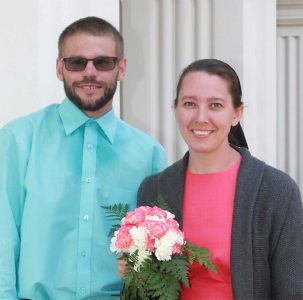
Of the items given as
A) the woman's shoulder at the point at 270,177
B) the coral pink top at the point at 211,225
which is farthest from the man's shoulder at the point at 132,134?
the woman's shoulder at the point at 270,177

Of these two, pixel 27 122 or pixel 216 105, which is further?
pixel 27 122

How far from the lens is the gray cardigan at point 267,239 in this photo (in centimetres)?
211

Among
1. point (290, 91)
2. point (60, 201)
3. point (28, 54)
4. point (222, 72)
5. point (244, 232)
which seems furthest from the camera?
point (290, 91)

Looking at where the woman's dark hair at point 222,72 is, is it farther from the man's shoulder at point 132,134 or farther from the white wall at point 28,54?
the white wall at point 28,54

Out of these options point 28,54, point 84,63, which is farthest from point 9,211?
point 28,54

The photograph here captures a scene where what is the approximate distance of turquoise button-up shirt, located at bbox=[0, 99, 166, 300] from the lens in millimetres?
2303

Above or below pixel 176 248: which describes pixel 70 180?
above

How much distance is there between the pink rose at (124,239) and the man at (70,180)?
315 millimetres

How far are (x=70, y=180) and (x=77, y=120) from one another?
20 centimetres

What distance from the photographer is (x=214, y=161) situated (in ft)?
7.48

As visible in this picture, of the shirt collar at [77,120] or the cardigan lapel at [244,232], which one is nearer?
the cardigan lapel at [244,232]

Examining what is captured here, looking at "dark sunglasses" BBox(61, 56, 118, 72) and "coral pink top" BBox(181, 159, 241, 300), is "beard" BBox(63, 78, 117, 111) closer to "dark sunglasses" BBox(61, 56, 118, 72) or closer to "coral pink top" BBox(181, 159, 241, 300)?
"dark sunglasses" BBox(61, 56, 118, 72)

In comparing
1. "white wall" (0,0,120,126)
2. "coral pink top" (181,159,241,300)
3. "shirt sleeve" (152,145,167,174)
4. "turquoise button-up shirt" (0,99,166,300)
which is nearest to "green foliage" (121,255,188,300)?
"coral pink top" (181,159,241,300)

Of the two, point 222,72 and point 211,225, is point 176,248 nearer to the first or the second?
point 211,225
